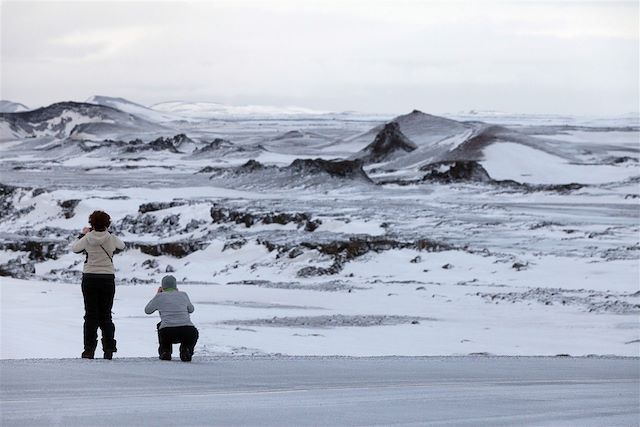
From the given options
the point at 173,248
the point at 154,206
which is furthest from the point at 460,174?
the point at 173,248

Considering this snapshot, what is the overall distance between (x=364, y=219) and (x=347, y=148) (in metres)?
52.4

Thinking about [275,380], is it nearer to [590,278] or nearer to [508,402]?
[508,402]

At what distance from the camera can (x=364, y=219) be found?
109 feet

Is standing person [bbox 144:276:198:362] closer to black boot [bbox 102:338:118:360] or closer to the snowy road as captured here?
the snowy road

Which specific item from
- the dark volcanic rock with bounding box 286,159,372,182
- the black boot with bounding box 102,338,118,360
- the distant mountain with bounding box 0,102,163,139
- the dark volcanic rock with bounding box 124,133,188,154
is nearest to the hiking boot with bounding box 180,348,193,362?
the black boot with bounding box 102,338,118,360

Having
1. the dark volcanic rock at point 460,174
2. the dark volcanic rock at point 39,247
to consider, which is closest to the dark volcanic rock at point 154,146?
the dark volcanic rock at point 460,174

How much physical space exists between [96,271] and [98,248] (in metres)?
0.18

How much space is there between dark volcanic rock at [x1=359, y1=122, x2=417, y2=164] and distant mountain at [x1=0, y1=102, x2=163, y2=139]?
3967 cm

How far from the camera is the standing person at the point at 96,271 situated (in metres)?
9.03

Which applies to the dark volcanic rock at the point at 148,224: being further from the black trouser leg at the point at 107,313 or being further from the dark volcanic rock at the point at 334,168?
the black trouser leg at the point at 107,313

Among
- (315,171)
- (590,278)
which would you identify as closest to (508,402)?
(590,278)

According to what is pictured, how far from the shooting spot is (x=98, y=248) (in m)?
9.04

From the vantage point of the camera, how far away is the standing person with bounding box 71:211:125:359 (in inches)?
356

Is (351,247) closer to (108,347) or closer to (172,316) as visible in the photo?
(172,316)
